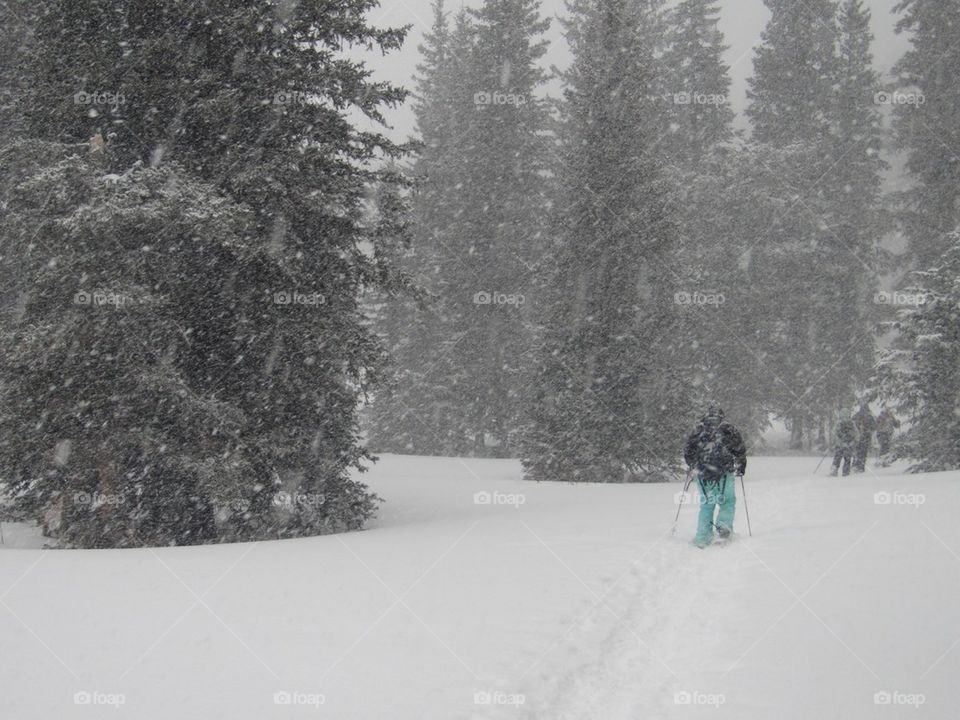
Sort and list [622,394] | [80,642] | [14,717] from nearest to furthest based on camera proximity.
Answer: [14,717] < [80,642] < [622,394]

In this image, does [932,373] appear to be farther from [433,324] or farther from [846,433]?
[433,324]

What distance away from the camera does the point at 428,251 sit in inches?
1337

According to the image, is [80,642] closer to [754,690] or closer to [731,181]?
[754,690]

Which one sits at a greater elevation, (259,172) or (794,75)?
(794,75)

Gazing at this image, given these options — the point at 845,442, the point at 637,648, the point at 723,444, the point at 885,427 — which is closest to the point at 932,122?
the point at 885,427

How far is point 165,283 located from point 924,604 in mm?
10970

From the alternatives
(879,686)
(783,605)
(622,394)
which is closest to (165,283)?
(783,605)

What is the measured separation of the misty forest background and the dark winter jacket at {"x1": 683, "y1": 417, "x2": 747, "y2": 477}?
17.6 ft

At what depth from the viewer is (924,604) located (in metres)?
7.46

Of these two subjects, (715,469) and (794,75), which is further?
(794,75)

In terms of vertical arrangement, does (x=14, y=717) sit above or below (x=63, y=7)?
below

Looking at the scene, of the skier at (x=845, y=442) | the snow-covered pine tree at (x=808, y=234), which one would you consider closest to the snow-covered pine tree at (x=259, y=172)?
the skier at (x=845, y=442)

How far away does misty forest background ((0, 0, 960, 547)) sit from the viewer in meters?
11.1

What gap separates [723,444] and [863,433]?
445 inches
